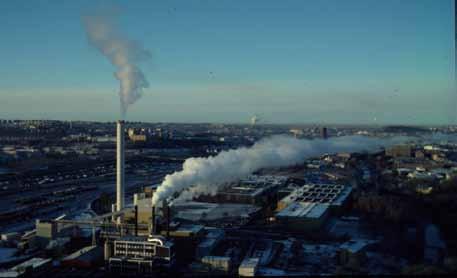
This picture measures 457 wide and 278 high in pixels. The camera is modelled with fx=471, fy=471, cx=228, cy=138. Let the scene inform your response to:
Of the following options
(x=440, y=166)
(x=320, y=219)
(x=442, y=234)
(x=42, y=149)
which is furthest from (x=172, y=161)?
(x=442, y=234)

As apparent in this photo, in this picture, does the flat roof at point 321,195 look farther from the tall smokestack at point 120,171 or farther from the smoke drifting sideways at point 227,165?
the tall smokestack at point 120,171

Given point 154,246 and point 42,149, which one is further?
point 42,149

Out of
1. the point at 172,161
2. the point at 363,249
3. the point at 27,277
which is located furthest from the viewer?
the point at 172,161

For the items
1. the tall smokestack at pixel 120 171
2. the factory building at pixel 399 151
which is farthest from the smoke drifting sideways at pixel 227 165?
the factory building at pixel 399 151

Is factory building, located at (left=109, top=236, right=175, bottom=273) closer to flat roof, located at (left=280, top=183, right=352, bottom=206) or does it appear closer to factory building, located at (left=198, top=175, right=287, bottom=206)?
flat roof, located at (left=280, top=183, right=352, bottom=206)

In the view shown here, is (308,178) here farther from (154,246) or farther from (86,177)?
(154,246)
